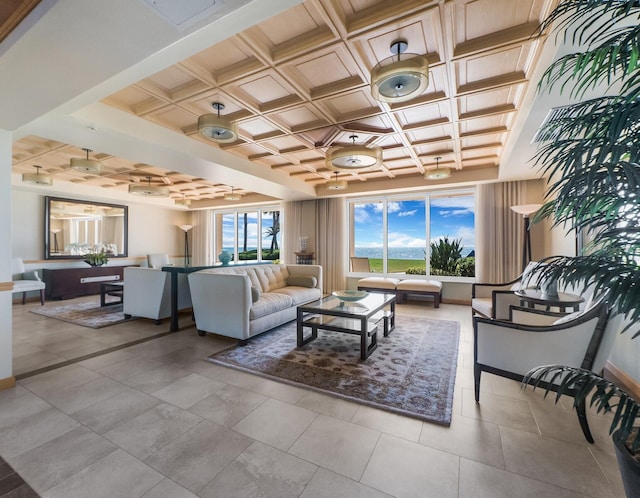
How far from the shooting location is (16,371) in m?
2.71

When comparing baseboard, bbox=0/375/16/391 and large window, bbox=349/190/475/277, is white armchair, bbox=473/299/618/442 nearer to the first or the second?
baseboard, bbox=0/375/16/391

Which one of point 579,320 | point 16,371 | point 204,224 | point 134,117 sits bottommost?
point 16,371

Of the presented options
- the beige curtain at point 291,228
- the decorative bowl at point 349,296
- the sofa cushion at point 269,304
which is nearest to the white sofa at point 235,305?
the sofa cushion at point 269,304

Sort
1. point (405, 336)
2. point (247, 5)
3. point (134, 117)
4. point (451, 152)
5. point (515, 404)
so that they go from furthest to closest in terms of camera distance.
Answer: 1. point (451, 152)
2. point (405, 336)
3. point (134, 117)
4. point (515, 404)
5. point (247, 5)

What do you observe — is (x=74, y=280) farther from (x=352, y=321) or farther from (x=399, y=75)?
(x=399, y=75)

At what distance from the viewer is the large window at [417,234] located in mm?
6270

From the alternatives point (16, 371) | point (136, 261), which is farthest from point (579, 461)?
point (136, 261)

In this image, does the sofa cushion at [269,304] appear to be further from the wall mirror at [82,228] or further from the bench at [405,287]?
the wall mirror at [82,228]

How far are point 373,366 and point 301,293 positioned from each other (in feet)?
6.60

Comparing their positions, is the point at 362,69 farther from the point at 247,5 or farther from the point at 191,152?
the point at 191,152

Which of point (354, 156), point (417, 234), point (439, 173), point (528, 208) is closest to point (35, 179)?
point (354, 156)

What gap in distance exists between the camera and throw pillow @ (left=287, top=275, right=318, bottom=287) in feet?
16.7

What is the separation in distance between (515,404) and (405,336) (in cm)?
159

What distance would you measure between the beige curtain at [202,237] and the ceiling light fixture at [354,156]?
6845 millimetres
